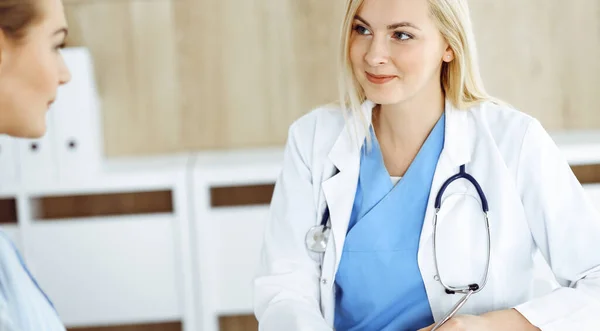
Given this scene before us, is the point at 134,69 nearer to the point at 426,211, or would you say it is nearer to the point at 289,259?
the point at 289,259

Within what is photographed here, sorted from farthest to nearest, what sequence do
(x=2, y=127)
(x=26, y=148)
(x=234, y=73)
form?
(x=234, y=73), (x=26, y=148), (x=2, y=127)

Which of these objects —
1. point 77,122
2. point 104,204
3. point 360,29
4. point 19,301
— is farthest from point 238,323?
point 19,301

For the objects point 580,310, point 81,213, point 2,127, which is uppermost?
point 2,127

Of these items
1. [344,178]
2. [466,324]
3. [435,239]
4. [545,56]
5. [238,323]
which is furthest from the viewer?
[238,323]

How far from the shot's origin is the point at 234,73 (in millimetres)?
2586

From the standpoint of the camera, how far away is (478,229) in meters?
1.37

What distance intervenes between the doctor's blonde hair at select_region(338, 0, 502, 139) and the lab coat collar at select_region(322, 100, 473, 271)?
3 cm

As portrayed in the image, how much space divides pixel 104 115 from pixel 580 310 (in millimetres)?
1846

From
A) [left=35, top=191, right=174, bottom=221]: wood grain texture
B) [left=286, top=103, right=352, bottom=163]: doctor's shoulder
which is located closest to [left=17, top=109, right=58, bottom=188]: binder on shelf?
[left=35, top=191, right=174, bottom=221]: wood grain texture

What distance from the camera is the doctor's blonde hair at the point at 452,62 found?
1.36 m

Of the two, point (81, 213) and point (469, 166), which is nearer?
point (469, 166)

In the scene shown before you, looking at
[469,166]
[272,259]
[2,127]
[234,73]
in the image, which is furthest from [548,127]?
[2,127]

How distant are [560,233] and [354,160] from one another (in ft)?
1.37

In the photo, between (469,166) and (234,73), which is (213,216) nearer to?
(234,73)
